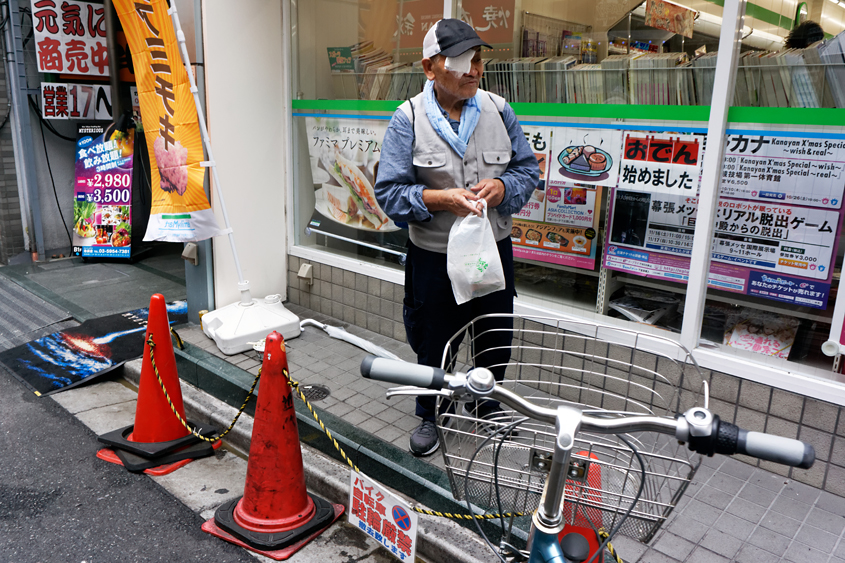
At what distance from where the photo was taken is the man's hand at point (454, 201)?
3.09 metres

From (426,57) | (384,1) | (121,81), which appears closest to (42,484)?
(426,57)

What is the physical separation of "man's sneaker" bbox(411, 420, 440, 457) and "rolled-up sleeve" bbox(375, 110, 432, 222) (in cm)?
124

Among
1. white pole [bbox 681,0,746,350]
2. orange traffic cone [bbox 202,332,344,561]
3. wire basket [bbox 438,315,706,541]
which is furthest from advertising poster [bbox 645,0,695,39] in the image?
orange traffic cone [bbox 202,332,344,561]

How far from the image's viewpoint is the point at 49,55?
7.73m

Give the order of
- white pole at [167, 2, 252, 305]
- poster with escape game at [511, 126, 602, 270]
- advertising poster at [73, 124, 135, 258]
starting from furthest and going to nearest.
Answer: advertising poster at [73, 124, 135, 258], white pole at [167, 2, 252, 305], poster with escape game at [511, 126, 602, 270]

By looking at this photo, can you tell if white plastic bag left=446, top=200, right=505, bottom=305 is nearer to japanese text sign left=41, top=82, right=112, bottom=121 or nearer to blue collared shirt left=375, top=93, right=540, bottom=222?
blue collared shirt left=375, top=93, right=540, bottom=222

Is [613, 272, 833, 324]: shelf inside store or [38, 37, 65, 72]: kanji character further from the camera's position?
[38, 37, 65, 72]: kanji character

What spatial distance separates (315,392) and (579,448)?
2.70 m

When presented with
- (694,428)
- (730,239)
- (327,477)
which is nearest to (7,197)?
(327,477)

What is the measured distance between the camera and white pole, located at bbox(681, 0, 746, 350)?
3539 millimetres

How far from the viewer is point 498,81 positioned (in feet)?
15.2

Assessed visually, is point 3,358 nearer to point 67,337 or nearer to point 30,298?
point 67,337

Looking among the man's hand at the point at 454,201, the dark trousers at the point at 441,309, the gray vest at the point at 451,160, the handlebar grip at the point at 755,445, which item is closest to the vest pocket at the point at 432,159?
the gray vest at the point at 451,160

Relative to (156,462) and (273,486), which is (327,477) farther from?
(156,462)
